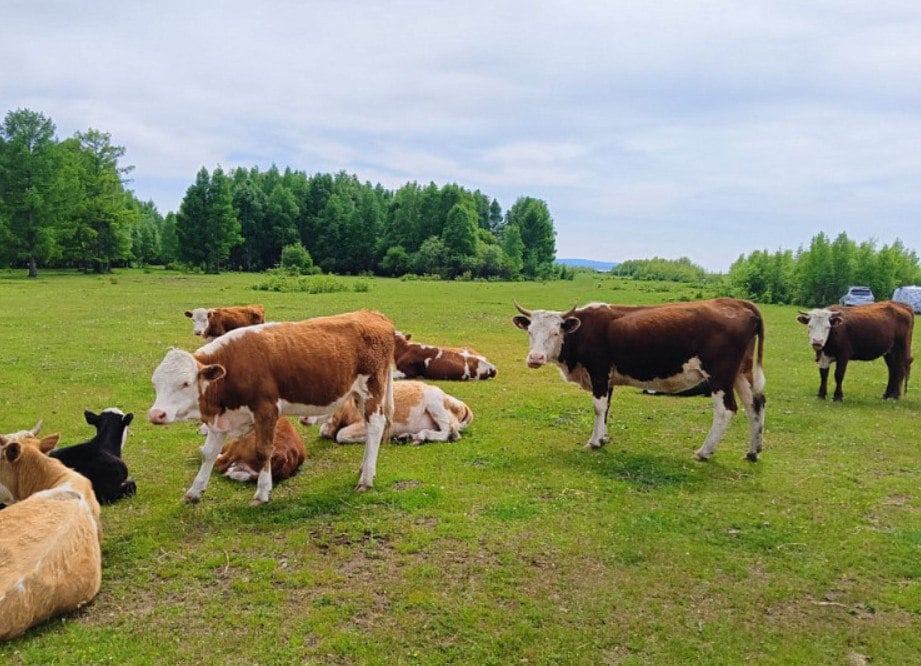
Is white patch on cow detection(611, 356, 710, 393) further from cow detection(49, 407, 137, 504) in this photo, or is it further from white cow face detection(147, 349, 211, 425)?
cow detection(49, 407, 137, 504)

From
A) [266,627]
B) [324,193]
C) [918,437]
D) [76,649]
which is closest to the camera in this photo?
[76,649]

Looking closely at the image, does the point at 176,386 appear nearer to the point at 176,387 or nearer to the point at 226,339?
the point at 176,387

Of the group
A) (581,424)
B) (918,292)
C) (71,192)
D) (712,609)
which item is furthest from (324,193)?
(712,609)

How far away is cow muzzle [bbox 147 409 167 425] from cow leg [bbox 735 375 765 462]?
303 inches

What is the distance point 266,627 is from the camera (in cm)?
498

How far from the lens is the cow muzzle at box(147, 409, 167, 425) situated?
6629 millimetres

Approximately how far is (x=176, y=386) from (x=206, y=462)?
1.10 meters

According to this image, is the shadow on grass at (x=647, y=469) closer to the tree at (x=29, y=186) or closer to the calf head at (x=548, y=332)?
the calf head at (x=548, y=332)

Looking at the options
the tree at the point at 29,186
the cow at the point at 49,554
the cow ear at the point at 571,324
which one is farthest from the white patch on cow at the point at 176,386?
the tree at the point at 29,186

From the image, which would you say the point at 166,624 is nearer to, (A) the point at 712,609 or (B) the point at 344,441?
(A) the point at 712,609

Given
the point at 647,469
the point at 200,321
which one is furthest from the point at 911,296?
the point at 200,321

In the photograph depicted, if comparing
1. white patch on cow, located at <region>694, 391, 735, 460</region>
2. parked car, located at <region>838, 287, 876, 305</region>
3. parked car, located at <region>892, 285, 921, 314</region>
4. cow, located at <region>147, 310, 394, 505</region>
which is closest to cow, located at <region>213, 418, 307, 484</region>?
cow, located at <region>147, 310, 394, 505</region>

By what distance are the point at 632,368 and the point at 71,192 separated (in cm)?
6158

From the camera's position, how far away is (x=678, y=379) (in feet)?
31.6
